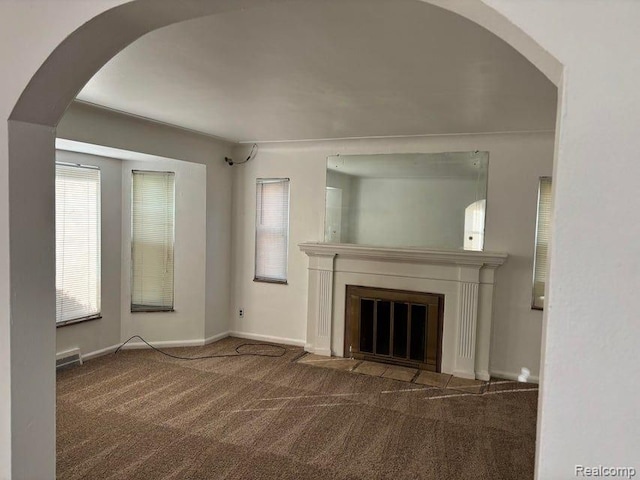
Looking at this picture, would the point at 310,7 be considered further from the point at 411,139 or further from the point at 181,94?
the point at 411,139

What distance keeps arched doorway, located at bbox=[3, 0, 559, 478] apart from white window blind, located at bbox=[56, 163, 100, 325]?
304 centimetres

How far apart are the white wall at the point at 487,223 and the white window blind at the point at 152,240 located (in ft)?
2.90

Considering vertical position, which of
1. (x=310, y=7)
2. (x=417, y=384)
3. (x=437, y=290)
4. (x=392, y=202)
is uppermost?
(x=310, y=7)

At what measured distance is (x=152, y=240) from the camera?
5.07m

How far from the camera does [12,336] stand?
151 centimetres

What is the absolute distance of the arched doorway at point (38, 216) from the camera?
4.58ft

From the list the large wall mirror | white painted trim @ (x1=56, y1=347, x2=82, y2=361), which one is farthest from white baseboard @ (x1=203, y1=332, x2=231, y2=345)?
the large wall mirror

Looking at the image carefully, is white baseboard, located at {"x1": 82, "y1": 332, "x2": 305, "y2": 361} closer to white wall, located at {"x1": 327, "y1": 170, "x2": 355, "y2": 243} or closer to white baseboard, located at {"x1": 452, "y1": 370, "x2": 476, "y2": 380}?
white wall, located at {"x1": 327, "y1": 170, "x2": 355, "y2": 243}

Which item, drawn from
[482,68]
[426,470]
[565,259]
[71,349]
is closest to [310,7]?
[482,68]

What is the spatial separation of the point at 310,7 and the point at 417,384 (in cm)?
357

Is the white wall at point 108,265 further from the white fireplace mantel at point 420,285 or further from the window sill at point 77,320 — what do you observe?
the white fireplace mantel at point 420,285

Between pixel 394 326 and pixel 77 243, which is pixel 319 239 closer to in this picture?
pixel 394 326

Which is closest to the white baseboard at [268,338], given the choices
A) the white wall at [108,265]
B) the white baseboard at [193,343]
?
the white baseboard at [193,343]

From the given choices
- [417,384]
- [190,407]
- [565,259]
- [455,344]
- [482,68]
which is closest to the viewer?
[565,259]
